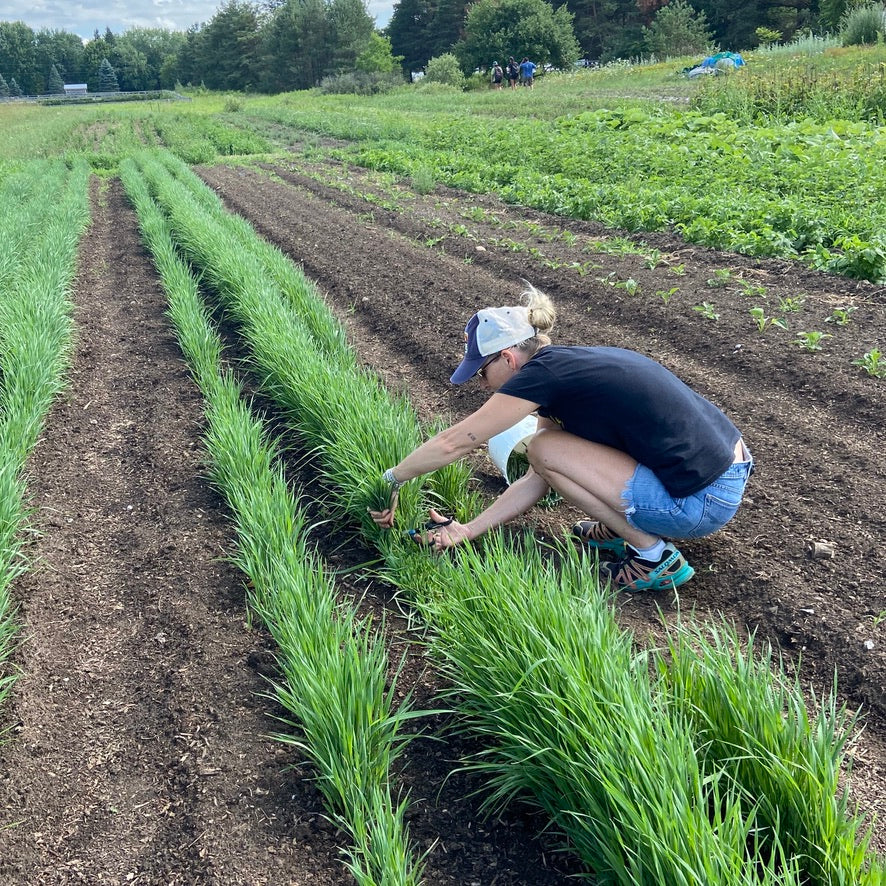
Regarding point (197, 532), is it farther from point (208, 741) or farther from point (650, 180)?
point (650, 180)

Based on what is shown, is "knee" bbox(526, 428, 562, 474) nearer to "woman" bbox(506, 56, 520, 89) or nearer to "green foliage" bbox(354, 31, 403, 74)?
"woman" bbox(506, 56, 520, 89)

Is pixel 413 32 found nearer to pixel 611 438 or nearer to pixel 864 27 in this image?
pixel 864 27

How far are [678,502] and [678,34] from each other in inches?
1473

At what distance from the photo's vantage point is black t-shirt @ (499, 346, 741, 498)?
99.8 inches

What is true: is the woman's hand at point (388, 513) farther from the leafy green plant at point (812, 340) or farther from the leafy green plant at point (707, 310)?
the leafy green plant at point (707, 310)

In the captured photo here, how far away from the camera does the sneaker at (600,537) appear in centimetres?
306

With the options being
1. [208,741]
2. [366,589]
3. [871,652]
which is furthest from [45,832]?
[871,652]

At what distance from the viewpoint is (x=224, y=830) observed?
6.51ft

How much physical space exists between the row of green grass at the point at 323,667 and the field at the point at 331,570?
9 centimetres

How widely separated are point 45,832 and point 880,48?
2020 cm

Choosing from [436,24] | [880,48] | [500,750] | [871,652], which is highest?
[436,24]

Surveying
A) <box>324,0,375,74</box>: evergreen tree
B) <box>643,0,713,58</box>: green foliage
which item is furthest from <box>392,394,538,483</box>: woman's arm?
<box>324,0,375,74</box>: evergreen tree

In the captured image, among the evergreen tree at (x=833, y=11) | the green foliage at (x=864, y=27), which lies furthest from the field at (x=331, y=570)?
the evergreen tree at (x=833, y=11)

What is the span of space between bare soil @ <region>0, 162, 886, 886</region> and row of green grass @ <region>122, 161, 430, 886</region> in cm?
11
